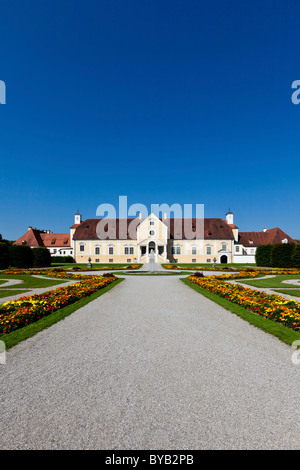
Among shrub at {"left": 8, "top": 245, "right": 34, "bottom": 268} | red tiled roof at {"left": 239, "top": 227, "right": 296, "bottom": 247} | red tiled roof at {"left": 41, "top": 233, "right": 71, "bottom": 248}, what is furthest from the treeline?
red tiled roof at {"left": 41, "top": 233, "right": 71, "bottom": 248}

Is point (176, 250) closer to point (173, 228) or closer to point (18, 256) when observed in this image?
point (173, 228)

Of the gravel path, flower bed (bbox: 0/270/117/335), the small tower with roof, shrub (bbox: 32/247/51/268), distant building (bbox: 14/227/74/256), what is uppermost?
the small tower with roof

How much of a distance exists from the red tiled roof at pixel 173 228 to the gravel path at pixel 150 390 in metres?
46.9

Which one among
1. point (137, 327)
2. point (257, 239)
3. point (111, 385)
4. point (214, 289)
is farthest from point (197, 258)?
point (111, 385)

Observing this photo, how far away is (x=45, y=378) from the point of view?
4.27 metres

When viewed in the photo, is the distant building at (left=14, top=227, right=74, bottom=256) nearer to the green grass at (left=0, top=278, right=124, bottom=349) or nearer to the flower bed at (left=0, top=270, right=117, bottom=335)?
the flower bed at (left=0, top=270, right=117, bottom=335)

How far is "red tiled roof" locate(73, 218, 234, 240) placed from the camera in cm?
5316

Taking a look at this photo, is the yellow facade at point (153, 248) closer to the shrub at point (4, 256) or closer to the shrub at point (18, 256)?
the shrub at point (18, 256)

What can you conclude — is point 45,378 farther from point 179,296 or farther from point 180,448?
point 179,296

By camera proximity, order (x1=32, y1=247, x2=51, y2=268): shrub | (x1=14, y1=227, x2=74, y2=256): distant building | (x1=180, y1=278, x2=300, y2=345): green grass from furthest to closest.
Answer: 1. (x1=14, y1=227, x2=74, y2=256): distant building
2. (x1=32, y1=247, x2=51, y2=268): shrub
3. (x1=180, y1=278, x2=300, y2=345): green grass

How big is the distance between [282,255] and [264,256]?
416cm

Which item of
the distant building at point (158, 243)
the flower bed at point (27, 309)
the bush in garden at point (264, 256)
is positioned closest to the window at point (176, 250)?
the distant building at point (158, 243)

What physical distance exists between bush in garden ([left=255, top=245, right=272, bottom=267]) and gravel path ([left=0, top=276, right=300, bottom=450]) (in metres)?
33.6
